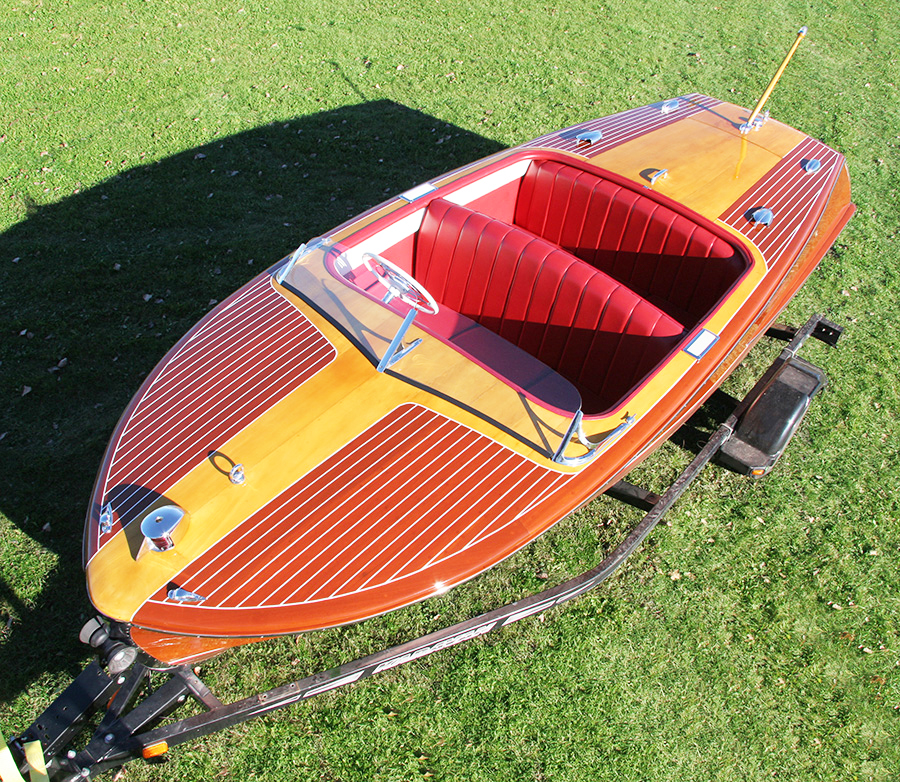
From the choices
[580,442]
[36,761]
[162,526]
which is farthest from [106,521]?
[580,442]

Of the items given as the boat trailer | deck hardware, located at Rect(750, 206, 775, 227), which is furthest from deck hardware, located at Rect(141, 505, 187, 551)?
deck hardware, located at Rect(750, 206, 775, 227)

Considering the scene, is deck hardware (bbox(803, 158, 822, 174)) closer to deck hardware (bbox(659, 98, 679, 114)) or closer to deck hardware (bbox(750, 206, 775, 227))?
deck hardware (bbox(750, 206, 775, 227))

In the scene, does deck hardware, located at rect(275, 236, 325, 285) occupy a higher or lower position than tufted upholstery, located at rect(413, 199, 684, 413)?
lower

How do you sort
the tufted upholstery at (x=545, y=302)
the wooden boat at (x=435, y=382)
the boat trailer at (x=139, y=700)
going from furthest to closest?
the tufted upholstery at (x=545, y=302), the wooden boat at (x=435, y=382), the boat trailer at (x=139, y=700)

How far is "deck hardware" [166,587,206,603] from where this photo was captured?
259cm

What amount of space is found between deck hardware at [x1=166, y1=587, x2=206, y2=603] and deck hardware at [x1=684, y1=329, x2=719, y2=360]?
2541 mm

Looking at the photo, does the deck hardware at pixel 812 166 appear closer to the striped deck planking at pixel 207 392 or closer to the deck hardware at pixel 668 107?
the deck hardware at pixel 668 107

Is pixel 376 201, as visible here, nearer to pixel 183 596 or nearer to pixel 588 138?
pixel 588 138

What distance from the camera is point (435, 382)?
3178 mm

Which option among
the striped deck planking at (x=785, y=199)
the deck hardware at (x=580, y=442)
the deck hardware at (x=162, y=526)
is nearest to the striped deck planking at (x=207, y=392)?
the deck hardware at (x=162, y=526)

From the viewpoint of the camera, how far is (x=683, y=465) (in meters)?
4.36

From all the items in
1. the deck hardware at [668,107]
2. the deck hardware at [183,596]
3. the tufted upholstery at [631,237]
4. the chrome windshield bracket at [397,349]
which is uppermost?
the deck hardware at [668,107]

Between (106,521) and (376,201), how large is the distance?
4.32m

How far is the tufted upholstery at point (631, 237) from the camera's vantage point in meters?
4.06
